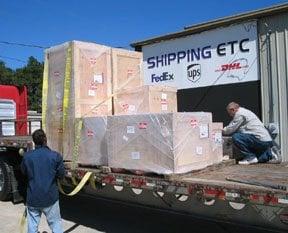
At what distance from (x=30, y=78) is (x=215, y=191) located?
45.8 meters

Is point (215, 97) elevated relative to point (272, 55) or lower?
lower

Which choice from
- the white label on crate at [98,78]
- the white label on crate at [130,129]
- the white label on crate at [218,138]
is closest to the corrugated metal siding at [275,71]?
the white label on crate at [218,138]

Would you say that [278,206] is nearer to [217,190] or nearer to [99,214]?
[217,190]

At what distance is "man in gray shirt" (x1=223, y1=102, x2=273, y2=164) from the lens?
744 centimetres

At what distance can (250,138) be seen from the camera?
7.46m

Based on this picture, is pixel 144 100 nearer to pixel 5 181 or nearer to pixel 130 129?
pixel 130 129

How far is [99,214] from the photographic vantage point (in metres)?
8.67

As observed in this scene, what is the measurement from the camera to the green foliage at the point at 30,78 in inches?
1914

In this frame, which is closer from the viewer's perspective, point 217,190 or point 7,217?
point 217,190

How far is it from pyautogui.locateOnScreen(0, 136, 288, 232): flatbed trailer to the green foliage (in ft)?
137

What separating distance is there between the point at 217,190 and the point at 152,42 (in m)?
9.85

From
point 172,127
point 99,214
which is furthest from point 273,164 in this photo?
point 99,214

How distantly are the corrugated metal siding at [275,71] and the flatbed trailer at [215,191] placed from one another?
469 centimetres

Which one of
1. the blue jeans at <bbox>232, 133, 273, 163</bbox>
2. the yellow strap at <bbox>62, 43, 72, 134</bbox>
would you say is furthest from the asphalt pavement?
the yellow strap at <bbox>62, 43, 72, 134</bbox>
